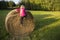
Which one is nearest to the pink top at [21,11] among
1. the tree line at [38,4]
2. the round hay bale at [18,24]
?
the round hay bale at [18,24]

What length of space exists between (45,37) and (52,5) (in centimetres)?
41

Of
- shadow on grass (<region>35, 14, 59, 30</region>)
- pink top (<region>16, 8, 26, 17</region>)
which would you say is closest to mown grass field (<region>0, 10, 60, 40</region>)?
shadow on grass (<region>35, 14, 59, 30</region>)

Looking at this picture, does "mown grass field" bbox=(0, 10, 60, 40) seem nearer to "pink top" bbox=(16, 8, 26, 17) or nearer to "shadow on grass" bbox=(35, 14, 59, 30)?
"shadow on grass" bbox=(35, 14, 59, 30)

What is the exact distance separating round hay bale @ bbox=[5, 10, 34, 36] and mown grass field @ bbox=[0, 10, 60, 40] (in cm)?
6

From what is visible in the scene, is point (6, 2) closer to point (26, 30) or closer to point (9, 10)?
point (9, 10)

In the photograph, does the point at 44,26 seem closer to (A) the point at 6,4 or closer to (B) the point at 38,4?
(B) the point at 38,4

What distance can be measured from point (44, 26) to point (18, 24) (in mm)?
322

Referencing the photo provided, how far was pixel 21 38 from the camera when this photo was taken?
9.15 feet

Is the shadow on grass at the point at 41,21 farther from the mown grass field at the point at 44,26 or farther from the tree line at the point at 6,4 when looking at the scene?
the tree line at the point at 6,4

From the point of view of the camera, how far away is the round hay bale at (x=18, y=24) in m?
2.71

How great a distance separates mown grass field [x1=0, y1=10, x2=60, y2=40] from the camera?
9.15 ft

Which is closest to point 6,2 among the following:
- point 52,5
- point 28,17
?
point 28,17

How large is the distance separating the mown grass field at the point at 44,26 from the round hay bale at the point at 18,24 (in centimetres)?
6

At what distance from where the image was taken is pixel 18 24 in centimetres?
274
